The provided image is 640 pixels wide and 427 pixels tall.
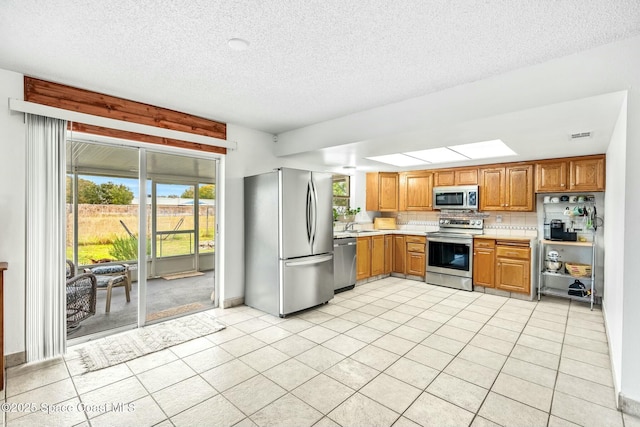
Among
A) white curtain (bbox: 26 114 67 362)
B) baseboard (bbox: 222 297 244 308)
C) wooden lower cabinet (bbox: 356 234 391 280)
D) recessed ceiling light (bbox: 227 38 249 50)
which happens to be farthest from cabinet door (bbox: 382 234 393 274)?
white curtain (bbox: 26 114 67 362)

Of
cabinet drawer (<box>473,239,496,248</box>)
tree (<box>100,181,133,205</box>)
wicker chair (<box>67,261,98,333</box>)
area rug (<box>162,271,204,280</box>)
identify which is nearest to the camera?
wicker chair (<box>67,261,98,333</box>)

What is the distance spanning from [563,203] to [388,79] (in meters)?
4.03

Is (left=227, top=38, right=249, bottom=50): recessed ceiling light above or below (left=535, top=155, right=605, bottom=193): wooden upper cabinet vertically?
above

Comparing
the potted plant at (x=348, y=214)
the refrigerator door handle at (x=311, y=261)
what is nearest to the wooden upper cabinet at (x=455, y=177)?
the potted plant at (x=348, y=214)

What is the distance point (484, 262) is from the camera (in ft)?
16.6

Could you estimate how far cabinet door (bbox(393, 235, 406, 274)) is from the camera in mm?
6051

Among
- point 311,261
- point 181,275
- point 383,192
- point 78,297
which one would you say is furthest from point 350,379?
point 383,192

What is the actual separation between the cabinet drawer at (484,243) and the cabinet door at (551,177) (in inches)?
40.7

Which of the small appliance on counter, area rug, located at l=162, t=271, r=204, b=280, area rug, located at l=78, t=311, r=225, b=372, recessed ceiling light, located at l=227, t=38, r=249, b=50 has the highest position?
recessed ceiling light, located at l=227, t=38, r=249, b=50

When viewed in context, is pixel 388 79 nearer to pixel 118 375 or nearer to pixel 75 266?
pixel 118 375

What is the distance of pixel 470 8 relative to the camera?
1794 mm

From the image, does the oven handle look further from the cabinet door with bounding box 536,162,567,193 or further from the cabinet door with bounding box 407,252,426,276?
the cabinet door with bounding box 536,162,567,193

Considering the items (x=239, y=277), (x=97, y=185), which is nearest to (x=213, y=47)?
(x=97, y=185)

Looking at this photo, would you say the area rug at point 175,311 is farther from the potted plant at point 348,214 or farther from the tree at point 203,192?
the potted plant at point 348,214
